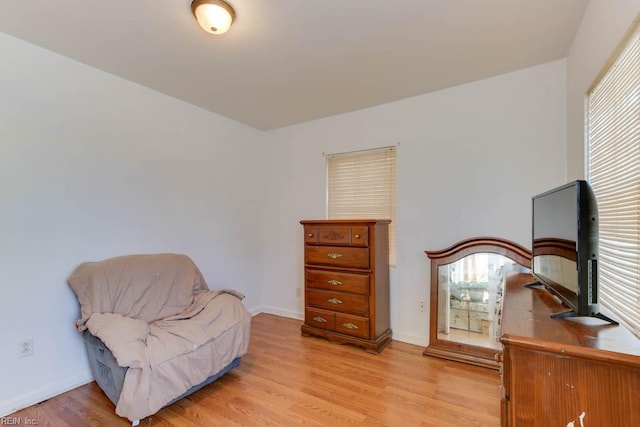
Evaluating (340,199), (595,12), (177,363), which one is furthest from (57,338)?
(595,12)

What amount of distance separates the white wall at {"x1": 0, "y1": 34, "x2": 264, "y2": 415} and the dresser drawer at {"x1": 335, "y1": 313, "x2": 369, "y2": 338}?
1565mm

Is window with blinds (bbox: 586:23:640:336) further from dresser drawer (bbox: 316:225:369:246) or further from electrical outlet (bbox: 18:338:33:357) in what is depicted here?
electrical outlet (bbox: 18:338:33:357)

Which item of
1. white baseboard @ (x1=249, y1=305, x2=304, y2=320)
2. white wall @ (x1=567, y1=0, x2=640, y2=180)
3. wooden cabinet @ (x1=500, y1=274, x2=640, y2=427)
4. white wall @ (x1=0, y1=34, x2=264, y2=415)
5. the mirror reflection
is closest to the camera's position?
wooden cabinet @ (x1=500, y1=274, x2=640, y2=427)

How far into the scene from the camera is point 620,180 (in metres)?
1.32

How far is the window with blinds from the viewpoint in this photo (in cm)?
117

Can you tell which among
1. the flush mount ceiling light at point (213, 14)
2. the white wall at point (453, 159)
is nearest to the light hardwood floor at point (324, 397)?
the white wall at point (453, 159)

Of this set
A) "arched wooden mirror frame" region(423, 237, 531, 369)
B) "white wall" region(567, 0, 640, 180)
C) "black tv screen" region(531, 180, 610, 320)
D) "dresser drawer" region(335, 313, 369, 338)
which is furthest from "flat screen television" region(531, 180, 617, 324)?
"dresser drawer" region(335, 313, 369, 338)

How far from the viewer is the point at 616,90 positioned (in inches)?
54.2

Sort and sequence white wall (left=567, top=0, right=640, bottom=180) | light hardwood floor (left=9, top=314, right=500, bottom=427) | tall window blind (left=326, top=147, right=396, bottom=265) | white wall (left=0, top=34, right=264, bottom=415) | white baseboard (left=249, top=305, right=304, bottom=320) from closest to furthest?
white wall (left=567, top=0, right=640, bottom=180) → light hardwood floor (left=9, top=314, right=500, bottom=427) → white wall (left=0, top=34, right=264, bottom=415) → tall window blind (left=326, top=147, right=396, bottom=265) → white baseboard (left=249, top=305, right=304, bottom=320)

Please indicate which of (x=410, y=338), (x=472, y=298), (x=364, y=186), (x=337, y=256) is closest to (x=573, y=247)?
(x=472, y=298)

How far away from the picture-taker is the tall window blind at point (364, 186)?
122 inches

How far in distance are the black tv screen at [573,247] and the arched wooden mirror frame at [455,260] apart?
104 centimetres

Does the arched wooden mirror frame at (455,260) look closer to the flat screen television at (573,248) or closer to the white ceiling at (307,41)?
the flat screen television at (573,248)

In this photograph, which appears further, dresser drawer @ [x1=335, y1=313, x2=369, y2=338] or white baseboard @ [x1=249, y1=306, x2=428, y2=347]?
white baseboard @ [x1=249, y1=306, x2=428, y2=347]
